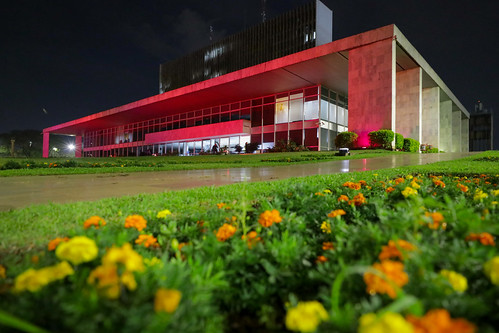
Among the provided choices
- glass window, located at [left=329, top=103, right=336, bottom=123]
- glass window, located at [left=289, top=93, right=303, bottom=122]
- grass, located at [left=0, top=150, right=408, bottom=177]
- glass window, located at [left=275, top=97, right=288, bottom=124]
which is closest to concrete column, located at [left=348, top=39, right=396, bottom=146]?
glass window, located at [left=329, top=103, right=336, bottom=123]

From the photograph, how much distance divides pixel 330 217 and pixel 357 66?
19.0 m

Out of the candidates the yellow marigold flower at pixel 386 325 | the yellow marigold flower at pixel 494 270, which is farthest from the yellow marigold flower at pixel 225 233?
the yellow marigold flower at pixel 494 270

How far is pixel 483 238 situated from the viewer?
117 cm

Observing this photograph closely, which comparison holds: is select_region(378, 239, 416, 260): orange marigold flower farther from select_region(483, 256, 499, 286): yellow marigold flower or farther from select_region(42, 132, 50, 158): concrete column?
select_region(42, 132, 50, 158): concrete column

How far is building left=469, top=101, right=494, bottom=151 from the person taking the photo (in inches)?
1842

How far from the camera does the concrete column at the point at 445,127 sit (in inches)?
1325

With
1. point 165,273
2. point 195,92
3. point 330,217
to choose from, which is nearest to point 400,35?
point 195,92

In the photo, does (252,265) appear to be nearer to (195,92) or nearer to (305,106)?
(305,106)

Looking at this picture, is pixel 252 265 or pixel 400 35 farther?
pixel 400 35

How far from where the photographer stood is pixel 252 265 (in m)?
1.42

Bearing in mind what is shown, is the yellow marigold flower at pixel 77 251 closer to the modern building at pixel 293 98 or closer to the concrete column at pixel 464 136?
the modern building at pixel 293 98

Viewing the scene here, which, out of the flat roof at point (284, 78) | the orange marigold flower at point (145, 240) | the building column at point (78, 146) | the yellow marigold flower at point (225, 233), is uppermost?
the flat roof at point (284, 78)

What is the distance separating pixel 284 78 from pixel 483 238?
22.2 metres

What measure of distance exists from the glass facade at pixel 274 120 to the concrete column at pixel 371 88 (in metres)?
4.52
